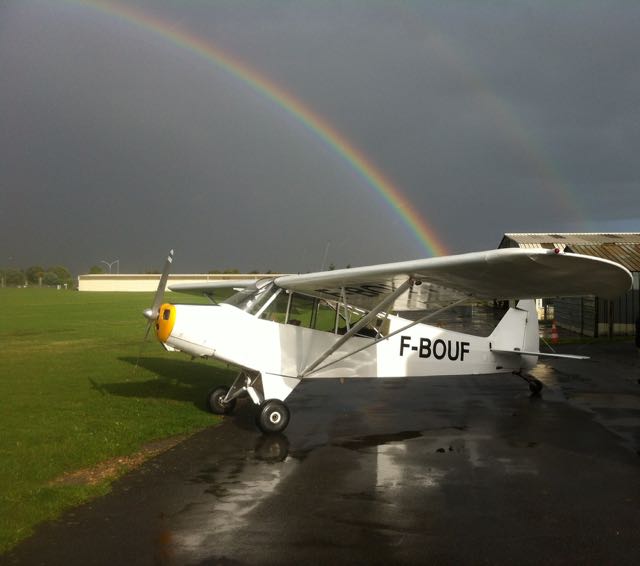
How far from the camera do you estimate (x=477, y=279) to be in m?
8.62

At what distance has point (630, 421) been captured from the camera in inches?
411

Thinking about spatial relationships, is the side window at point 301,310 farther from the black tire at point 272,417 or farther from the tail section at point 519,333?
the tail section at point 519,333

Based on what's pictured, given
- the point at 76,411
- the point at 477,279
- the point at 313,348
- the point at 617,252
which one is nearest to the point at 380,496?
the point at 477,279

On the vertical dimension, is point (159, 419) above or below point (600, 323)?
below

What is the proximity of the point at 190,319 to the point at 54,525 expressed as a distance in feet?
13.5

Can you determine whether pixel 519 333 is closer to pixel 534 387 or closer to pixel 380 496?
pixel 534 387

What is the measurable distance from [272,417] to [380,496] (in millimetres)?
3247

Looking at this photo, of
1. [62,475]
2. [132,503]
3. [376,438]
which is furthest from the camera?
[376,438]

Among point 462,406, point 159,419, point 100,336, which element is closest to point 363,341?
point 462,406

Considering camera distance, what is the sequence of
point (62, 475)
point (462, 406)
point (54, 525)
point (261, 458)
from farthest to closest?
point (462, 406)
point (261, 458)
point (62, 475)
point (54, 525)

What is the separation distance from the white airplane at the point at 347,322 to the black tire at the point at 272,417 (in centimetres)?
1

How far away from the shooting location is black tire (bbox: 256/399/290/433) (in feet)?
30.7

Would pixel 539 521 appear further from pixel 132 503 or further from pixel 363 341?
pixel 363 341

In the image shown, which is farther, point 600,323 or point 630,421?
point 600,323
